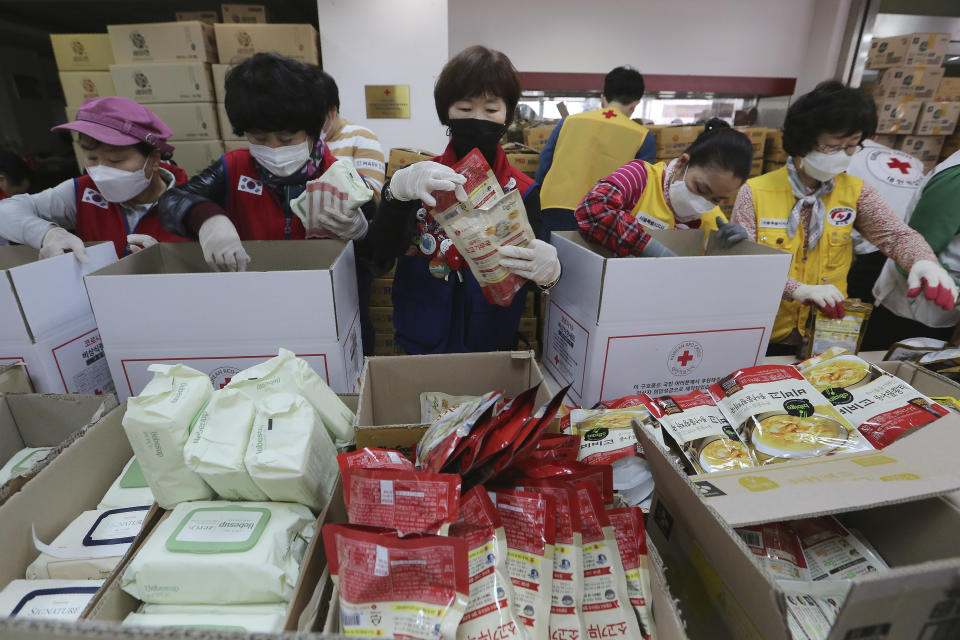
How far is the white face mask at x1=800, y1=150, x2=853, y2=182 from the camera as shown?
151cm

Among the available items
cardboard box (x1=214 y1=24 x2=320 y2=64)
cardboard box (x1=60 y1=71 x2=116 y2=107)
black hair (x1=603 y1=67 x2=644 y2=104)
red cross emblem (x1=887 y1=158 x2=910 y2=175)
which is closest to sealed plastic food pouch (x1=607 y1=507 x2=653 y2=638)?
black hair (x1=603 y1=67 x2=644 y2=104)

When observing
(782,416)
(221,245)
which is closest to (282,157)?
(221,245)

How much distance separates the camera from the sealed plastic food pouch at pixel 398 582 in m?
0.54

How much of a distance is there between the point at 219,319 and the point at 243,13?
371cm

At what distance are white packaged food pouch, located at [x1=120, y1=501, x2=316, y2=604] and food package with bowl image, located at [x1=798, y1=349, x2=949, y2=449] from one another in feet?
3.23

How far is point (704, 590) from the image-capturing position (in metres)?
0.68

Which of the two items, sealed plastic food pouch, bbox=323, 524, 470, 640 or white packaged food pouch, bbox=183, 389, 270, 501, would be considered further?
white packaged food pouch, bbox=183, 389, 270, 501

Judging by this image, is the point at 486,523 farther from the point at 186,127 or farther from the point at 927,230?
the point at 186,127

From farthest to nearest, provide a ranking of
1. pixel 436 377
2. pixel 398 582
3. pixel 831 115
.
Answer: pixel 831 115
pixel 436 377
pixel 398 582

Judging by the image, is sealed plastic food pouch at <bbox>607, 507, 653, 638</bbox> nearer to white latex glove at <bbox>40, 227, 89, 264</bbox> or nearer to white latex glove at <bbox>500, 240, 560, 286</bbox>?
white latex glove at <bbox>500, 240, 560, 286</bbox>

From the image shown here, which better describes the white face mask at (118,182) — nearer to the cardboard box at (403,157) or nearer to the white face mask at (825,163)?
the cardboard box at (403,157)

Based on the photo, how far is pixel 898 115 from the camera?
13.4 ft

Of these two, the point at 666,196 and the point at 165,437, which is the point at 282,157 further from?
the point at 666,196

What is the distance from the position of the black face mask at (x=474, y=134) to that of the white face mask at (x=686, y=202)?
0.68 meters
